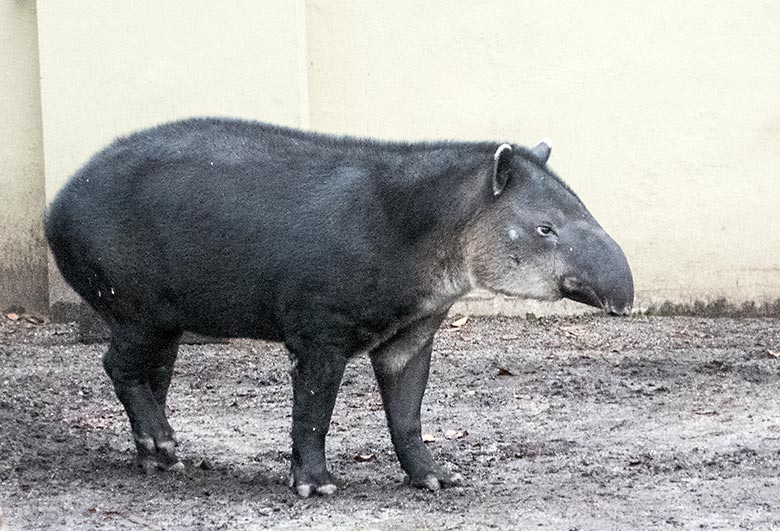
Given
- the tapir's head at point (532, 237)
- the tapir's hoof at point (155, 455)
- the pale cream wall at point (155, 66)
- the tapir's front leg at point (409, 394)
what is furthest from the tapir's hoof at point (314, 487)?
the pale cream wall at point (155, 66)

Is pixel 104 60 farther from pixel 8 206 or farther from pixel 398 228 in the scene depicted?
pixel 398 228

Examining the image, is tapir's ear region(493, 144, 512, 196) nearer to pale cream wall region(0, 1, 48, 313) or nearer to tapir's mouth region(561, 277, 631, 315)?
tapir's mouth region(561, 277, 631, 315)

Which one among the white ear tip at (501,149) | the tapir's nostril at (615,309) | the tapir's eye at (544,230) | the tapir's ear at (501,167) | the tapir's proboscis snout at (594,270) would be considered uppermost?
the white ear tip at (501,149)

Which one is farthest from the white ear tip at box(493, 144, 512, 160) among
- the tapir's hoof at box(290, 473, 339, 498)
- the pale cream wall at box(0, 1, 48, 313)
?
the pale cream wall at box(0, 1, 48, 313)

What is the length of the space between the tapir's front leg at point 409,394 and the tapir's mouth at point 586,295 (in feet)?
2.21

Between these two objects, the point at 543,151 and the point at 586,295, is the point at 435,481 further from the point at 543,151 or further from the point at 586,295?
the point at 543,151

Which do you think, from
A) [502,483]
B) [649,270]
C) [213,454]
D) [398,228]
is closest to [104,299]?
[213,454]

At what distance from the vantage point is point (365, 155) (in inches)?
259

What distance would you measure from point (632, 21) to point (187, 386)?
3.92m

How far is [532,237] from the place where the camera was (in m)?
6.22

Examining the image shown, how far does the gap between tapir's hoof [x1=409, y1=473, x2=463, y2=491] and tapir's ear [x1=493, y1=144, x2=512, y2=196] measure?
4.28 ft

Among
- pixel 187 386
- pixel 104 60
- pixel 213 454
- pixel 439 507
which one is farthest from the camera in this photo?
pixel 104 60

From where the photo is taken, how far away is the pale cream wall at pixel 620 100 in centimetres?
1000

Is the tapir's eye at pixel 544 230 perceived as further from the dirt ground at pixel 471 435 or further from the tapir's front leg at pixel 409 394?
→ the dirt ground at pixel 471 435
